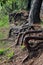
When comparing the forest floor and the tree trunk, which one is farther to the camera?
the tree trunk

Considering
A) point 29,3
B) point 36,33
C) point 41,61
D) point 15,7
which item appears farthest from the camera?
point 15,7

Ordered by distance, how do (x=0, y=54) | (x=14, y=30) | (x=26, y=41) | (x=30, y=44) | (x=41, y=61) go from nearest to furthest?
(x=41, y=61) < (x=26, y=41) < (x=30, y=44) < (x=0, y=54) < (x=14, y=30)

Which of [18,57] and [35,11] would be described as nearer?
[18,57]

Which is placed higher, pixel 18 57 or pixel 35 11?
pixel 35 11

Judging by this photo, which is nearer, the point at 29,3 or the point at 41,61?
the point at 41,61

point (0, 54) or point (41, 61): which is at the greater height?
point (41, 61)

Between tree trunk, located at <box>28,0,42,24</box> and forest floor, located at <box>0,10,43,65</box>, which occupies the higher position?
tree trunk, located at <box>28,0,42,24</box>

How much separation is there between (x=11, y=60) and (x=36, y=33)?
1706 mm

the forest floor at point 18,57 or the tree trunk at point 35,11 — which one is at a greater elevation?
the tree trunk at point 35,11

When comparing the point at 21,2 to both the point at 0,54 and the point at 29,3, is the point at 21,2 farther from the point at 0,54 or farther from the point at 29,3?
the point at 0,54

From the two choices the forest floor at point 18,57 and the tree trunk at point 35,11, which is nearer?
the forest floor at point 18,57

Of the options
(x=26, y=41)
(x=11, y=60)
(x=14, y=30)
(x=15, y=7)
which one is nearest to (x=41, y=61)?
(x=26, y=41)

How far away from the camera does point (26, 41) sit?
31.7ft

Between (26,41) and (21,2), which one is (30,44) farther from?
(21,2)
